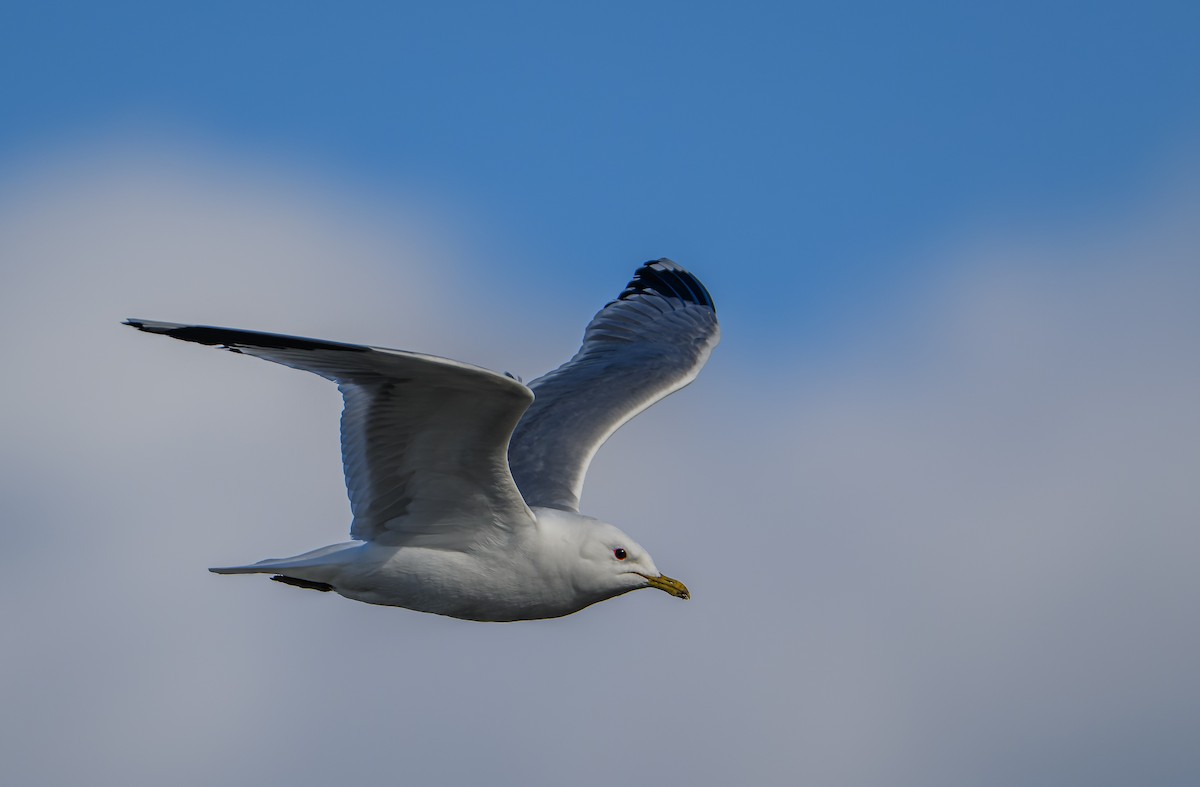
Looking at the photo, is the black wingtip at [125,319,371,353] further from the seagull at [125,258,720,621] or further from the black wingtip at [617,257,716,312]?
the black wingtip at [617,257,716,312]

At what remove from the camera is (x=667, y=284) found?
47.0 feet

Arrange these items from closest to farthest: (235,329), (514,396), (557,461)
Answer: (235,329)
(514,396)
(557,461)

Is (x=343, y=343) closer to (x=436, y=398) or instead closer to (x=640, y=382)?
(x=436, y=398)

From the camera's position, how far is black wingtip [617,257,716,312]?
1416 centimetres

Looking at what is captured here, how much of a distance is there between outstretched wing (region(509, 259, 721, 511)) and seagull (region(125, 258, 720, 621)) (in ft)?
1.38

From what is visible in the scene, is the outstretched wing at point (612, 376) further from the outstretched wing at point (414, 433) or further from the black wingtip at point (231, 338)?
the black wingtip at point (231, 338)

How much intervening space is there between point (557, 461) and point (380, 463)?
2.33 meters

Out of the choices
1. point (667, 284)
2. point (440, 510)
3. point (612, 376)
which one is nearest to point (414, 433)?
point (440, 510)

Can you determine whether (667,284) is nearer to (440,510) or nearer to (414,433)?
(440,510)

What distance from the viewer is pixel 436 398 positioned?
811 centimetres

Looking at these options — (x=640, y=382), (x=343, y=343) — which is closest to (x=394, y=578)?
(x=343, y=343)

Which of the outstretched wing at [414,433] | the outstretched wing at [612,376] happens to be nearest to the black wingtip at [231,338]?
the outstretched wing at [414,433]

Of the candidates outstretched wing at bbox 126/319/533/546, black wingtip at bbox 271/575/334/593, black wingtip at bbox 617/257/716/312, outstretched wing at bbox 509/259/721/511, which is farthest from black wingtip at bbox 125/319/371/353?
black wingtip at bbox 617/257/716/312

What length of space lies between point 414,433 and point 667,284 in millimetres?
6176
